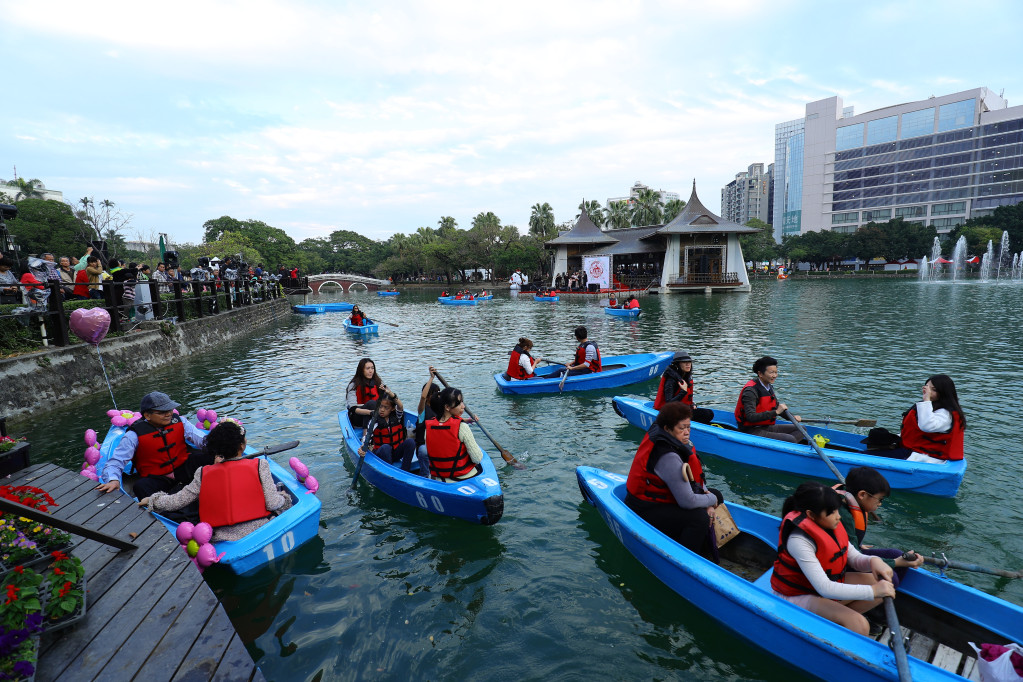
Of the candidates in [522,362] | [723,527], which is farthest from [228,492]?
[522,362]

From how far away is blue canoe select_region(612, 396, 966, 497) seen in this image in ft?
20.3

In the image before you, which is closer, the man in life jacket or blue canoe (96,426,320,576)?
blue canoe (96,426,320,576)

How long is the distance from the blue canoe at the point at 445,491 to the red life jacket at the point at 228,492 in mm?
1815

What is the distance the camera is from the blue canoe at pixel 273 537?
4641 millimetres

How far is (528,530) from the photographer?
6027 mm

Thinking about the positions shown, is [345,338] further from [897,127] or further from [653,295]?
[897,127]

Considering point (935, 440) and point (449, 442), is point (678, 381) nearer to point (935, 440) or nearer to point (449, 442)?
point (935, 440)

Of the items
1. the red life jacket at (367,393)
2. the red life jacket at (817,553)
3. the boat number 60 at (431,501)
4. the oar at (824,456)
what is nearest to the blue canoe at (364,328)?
the red life jacket at (367,393)

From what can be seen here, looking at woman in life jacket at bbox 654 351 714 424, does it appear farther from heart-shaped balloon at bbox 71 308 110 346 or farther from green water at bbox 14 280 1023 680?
heart-shaped balloon at bbox 71 308 110 346

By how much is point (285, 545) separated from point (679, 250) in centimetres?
4294

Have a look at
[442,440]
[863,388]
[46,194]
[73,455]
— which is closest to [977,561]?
[442,440]

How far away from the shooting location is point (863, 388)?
443 inches

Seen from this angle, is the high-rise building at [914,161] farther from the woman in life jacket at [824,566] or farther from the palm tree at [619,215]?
the woman in life jacket at [824,566]

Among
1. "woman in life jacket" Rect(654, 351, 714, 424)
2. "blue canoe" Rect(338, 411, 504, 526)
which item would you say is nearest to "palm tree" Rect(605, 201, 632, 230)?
"woman in life jacket" Rect(654, 351, 714, 424)
